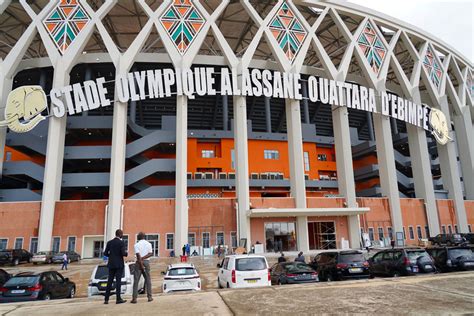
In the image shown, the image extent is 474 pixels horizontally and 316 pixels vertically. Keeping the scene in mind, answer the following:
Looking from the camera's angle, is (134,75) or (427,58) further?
(427,58)

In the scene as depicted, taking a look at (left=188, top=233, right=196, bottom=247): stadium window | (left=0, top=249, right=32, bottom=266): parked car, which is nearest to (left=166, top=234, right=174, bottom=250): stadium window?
(left=188, top=233, right=196, bottom=247): stadium window

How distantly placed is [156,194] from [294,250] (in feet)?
52.5

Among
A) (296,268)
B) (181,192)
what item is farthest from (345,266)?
(181,192)

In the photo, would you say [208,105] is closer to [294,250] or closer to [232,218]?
[232,218]

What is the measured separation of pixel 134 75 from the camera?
3138 centimetres

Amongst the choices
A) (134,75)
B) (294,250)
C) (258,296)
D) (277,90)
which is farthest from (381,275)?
(134,75)

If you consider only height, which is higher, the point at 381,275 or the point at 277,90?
the point at 277,90

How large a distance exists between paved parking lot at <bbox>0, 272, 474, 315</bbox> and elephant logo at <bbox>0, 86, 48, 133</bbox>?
90.7 ft

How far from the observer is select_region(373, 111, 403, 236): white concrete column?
34250 millimetres

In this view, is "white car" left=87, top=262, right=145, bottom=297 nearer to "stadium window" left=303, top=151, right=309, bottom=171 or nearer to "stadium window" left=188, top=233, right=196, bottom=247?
"stadium window" left=188, top=233, right=196, bottom=247

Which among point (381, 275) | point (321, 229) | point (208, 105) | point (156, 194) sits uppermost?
point (208, 105)

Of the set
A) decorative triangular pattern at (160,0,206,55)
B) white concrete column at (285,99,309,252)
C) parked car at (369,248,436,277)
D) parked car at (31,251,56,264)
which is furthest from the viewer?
decorative triangular pattern at (160,0,206,55)

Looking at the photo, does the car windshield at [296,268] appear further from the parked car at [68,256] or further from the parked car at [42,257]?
the parked car at [42,257]

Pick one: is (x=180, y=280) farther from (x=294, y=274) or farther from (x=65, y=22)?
(x=65, y=22)
